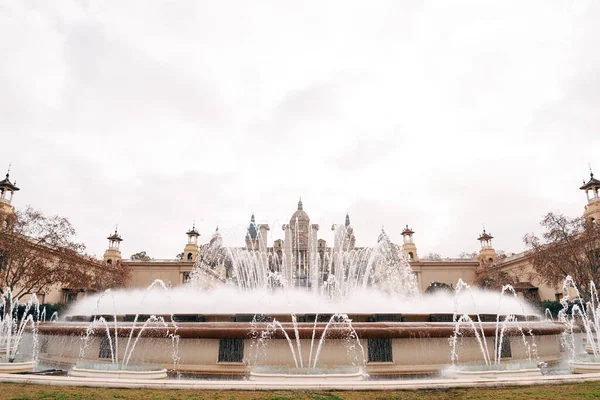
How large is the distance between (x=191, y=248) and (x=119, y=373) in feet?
202

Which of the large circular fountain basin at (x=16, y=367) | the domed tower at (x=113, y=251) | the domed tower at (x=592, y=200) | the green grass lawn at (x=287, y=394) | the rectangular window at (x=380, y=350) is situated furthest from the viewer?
the domed tower at (x=113, y=251)

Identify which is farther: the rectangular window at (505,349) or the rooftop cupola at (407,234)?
the rooftop cupola at (407,234)

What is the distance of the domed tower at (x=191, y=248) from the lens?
225 feet

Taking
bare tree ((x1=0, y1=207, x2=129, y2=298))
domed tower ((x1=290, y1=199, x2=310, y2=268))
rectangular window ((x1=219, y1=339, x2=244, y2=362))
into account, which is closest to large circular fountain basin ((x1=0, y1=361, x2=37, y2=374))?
rectangular window ((x1=219, y1=339, x2=244, y2=362))

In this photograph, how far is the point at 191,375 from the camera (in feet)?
34.3

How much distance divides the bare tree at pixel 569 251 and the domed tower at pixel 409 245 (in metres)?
31.9

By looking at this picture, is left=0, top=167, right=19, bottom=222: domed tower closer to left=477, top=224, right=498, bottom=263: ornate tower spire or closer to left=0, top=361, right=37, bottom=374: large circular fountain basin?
left=0, top=361, right=37, bottom=374: large circular fountain basin

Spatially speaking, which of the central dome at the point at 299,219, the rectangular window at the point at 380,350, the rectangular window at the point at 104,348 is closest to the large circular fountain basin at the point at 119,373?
the rectangular window at the point at 104,348

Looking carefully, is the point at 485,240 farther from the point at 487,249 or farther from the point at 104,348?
the point at 104,348

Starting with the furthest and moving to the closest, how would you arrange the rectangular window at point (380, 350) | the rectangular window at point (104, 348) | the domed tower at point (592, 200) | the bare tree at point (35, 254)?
the domed tower at point (592, 200) → the bare tree at point (35, 254) → the rectangular window at point (104, 348) → the rectangular window at point (380, 350)

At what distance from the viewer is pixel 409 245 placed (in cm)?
7081

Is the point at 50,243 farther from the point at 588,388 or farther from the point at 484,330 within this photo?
the point at 588,388

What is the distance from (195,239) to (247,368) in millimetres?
62070

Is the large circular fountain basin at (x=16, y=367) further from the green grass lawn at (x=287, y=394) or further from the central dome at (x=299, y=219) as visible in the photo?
the central dome at (x=299, y=219)
